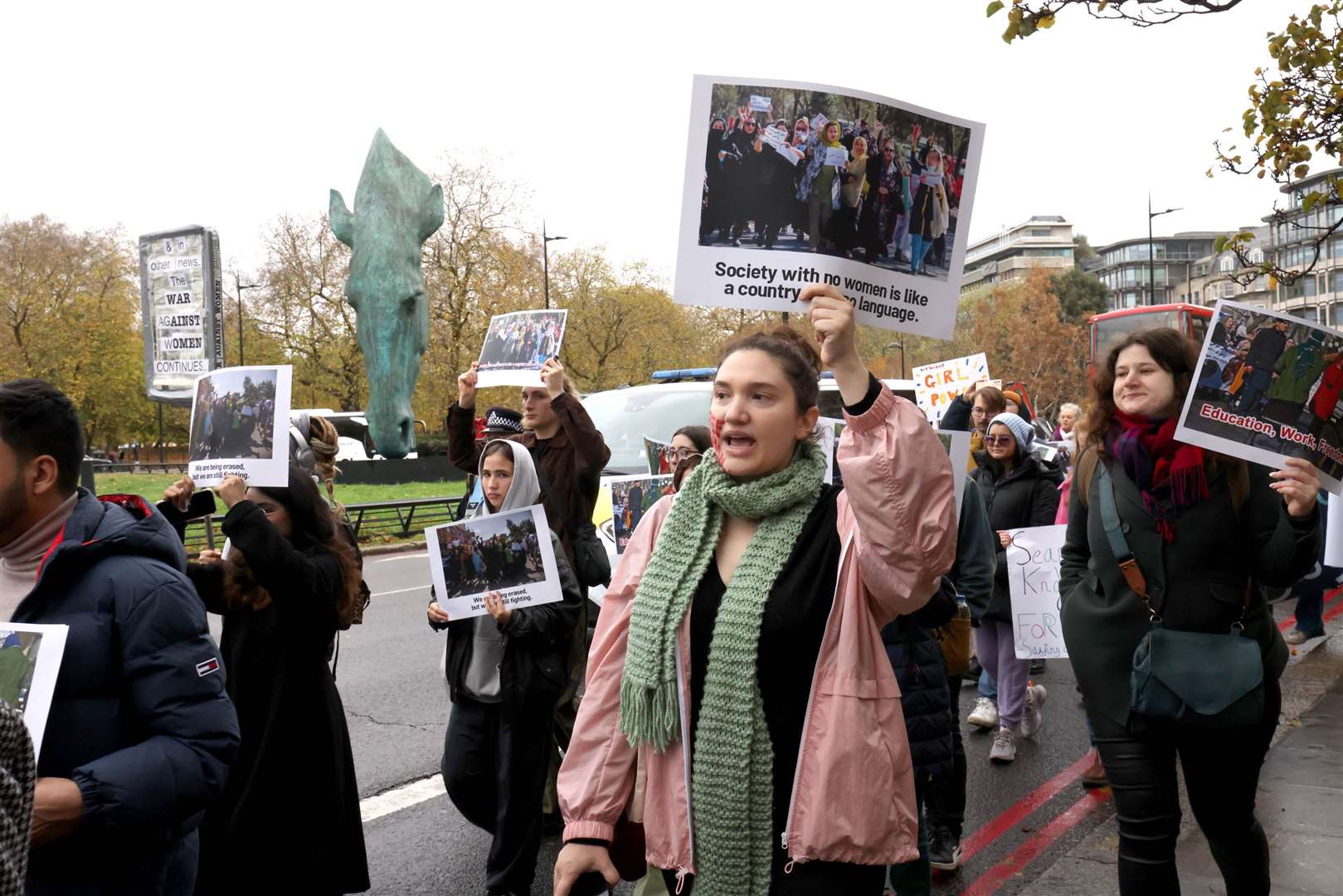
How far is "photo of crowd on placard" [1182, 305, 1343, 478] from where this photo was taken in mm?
3580

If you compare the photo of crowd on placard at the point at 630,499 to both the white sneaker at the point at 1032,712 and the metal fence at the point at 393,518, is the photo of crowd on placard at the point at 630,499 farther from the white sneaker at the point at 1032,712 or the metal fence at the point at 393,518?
the metal fence at the point at 393,518

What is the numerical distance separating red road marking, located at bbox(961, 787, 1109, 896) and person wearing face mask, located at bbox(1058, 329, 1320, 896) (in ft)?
4.02

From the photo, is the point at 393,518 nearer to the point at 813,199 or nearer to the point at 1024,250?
the point at 813,199

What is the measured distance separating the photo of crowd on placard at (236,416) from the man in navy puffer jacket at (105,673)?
4.49 feet

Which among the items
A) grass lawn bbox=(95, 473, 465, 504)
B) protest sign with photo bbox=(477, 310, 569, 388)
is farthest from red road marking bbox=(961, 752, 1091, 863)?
grass lawn bbox=(95, 473, 465, 504)

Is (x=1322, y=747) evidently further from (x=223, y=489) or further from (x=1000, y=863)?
(x=223, y=489)

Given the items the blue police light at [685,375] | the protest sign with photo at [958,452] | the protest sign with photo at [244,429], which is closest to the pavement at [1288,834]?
the protest sign with photo at [958,452]

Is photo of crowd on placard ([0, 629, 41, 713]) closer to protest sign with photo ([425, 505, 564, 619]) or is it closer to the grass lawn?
protest sign with photo ([425, 505, 564, 619])

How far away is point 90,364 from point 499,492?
46.8m

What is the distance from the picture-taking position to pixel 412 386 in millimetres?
32094

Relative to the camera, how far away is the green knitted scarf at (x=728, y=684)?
2465mm

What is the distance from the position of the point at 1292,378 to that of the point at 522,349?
336cm

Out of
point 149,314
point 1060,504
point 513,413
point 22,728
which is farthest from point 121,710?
point 149,314

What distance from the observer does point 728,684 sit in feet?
8.16
